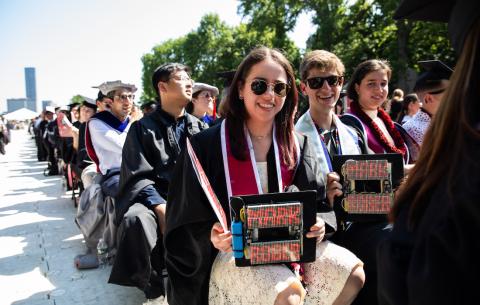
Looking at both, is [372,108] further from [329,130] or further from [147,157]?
[147,157]

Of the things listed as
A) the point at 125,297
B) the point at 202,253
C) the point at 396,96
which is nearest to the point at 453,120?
the point at 202,253

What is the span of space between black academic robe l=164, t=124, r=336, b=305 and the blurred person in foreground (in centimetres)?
143

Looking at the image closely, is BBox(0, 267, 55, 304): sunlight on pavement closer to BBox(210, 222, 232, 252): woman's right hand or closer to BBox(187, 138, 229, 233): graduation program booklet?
BBox(210, 222, 232, 252): woman's right hand

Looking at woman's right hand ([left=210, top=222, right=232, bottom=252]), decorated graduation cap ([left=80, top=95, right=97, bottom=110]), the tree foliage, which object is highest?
the tree foliage

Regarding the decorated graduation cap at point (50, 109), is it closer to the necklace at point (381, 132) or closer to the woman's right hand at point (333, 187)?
the necklace at point (381, 132)

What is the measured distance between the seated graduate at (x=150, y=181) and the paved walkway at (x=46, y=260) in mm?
377

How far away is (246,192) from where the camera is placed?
2.42 m

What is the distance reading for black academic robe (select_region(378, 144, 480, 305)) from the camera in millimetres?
807

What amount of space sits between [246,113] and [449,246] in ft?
6.43

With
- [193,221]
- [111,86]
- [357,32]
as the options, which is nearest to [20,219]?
[111,86]

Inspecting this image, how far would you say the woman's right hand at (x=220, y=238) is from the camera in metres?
2.19

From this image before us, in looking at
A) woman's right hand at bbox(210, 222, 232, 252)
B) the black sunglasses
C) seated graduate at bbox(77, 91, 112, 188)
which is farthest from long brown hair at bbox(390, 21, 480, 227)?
seated graduate at bbox(77, 91, 112, 188)

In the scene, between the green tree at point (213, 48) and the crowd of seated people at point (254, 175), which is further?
the green tree at point (213, 48)

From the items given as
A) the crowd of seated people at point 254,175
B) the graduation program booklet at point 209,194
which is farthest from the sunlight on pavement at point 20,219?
the graduation program booklet at point 209,194
